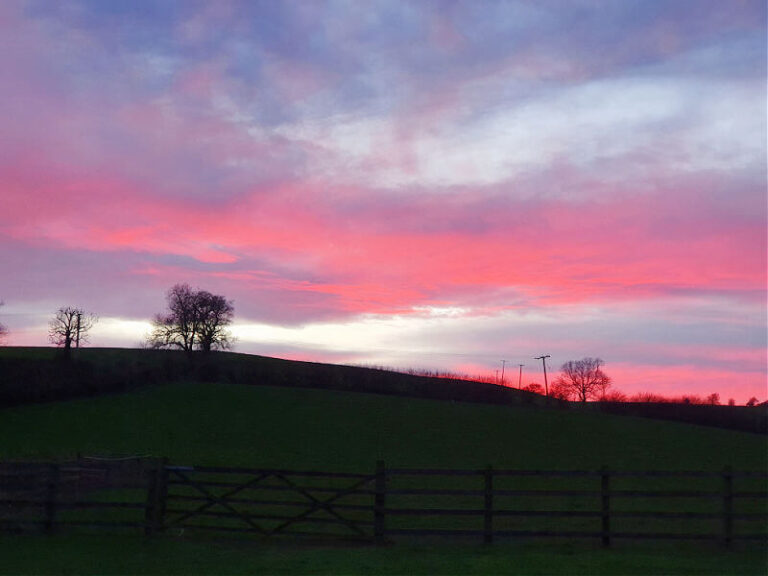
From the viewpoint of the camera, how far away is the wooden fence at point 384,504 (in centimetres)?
1502

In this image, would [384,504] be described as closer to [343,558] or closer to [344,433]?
[343,558]

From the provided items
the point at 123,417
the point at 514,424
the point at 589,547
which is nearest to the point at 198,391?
the point at 123,417

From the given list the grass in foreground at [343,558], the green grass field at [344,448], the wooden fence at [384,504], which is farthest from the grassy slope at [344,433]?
the grass in foreground at [343,558]

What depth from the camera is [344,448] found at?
51.1m

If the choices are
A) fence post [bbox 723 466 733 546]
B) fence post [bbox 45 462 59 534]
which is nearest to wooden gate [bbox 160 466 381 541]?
fence post [bbox 45 462 59 534]

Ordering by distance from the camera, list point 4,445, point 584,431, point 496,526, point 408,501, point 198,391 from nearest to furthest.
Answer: point 496,526, point 408,501, point 4,445, point 584,431, point 198,391

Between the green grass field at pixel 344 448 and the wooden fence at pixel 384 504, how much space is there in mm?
563

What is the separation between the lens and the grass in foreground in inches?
496

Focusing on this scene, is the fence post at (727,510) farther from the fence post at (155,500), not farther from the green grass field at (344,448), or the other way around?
the fence post at (155,500)

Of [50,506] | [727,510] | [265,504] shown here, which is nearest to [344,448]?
[265,504]

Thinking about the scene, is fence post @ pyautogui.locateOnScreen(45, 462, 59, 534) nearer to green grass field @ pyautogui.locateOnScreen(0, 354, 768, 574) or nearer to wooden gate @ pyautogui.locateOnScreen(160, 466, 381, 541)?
green grass field @ pyautogui.locateOnScreen(0, 354, 768, 574)

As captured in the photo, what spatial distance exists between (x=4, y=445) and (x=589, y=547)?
1642 inches

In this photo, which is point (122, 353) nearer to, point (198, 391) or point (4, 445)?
point (198, 391)

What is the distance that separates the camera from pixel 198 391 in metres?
71.1
